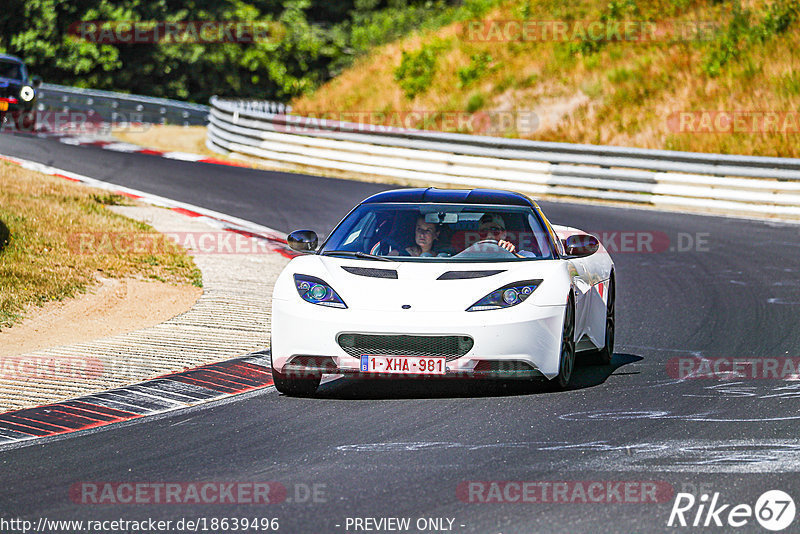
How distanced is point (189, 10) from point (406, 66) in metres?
14.1

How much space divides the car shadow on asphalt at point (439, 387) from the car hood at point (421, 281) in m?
0.70

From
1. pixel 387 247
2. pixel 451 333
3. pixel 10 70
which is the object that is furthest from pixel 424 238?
pixel 10 70

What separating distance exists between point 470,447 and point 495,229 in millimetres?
2650

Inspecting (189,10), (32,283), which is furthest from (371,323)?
(189,10)

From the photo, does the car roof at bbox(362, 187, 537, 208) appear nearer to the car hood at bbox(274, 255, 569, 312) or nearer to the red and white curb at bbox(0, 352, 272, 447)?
the car hood at bbox(274, 255, 569, 312)

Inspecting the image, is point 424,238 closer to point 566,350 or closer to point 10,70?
point 566,350

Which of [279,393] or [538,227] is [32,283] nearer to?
[279,393]

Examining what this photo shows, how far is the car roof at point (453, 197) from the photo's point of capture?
31.1 ft

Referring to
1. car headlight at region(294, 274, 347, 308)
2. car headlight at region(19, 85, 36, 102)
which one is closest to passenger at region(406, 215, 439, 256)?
car headlight at region(294, 274, 347, 308)

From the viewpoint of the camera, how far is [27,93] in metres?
28.3

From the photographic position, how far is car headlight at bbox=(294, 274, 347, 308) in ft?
27.0

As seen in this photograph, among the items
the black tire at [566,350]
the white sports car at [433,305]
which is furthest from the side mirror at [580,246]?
the black tire at [566,350]

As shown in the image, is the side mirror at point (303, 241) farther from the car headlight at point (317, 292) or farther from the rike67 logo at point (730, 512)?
the rike67 logo at point (730, 512)

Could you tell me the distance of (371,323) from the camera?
8.02 m
